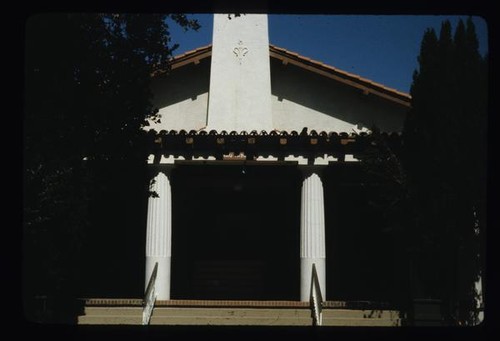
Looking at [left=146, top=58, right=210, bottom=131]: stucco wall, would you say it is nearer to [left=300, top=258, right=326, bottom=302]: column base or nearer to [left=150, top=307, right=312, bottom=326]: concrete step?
[left=300, top=258, right=326, bottom=302]: column base

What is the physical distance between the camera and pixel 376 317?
11.8 m

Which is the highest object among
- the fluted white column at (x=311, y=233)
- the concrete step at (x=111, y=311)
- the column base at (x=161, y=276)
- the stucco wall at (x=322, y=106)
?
the stucco wall at (x=322, y=106)

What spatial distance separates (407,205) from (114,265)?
257 inches

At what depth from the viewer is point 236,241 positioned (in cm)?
1614

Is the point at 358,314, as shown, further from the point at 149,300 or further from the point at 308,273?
the point at 149,300

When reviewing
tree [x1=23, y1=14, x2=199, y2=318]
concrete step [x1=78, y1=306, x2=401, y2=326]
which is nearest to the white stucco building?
concrete step [x1=78, y1=306, x2=401, y2=326]

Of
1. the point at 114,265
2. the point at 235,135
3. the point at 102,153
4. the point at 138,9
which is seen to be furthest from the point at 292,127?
the point at 138,9

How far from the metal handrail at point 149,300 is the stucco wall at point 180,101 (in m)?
3.76

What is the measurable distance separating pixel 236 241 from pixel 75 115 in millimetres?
8764

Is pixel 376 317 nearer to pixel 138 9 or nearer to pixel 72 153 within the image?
pixel 72 153

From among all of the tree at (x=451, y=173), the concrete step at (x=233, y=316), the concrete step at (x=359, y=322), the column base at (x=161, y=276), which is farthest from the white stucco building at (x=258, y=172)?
the tree at (x=451, y=173)

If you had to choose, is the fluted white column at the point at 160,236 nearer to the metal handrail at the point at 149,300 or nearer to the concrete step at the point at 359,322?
the metal handrail at the point at 149,300

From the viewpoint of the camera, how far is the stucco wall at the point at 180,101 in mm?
15156

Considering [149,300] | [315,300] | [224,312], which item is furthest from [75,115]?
[315,300]
